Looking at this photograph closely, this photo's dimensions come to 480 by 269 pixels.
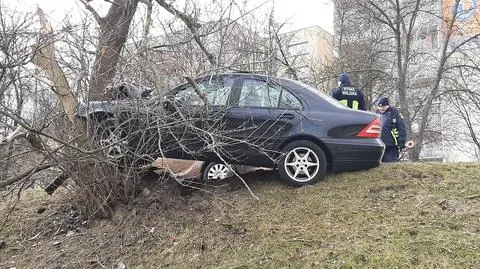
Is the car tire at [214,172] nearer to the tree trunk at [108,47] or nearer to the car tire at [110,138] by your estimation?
the car tire at [110,138]

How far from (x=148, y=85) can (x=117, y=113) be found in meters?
0.55

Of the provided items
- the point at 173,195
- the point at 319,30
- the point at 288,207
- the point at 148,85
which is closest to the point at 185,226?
the point at 173,195

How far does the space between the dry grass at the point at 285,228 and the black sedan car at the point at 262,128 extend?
360mm

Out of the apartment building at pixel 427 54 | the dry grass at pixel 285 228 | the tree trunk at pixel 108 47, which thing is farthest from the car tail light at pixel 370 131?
the apartment building at pixel 427 54

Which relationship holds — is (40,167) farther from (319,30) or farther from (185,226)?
(319,30)

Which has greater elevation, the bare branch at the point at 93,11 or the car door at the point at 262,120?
the bare branch at the point at 93,11

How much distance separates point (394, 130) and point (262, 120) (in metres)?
3.21

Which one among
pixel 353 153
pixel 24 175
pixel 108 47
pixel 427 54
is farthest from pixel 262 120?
pixel 427 54

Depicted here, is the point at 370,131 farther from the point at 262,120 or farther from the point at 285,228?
the point at 285,228

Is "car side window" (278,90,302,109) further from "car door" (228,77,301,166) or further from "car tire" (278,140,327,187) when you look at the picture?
"car tire" (278,140,327,187)

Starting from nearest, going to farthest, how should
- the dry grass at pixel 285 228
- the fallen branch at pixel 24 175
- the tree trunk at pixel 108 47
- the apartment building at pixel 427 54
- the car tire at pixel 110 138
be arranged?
the dry grass at pixel 285 228
the fallen branch at pixel 24 175
the car tire at pixel 110 138
the tree trunk at pixel 108 47
the apartment building at pixel 427 54

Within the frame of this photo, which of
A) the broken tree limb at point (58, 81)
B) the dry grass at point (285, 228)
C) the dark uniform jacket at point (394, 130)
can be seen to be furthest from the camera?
the dark uniform jacket at point (394, 130)

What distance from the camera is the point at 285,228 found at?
6.21 meters

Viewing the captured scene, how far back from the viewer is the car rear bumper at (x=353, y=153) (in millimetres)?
7262
